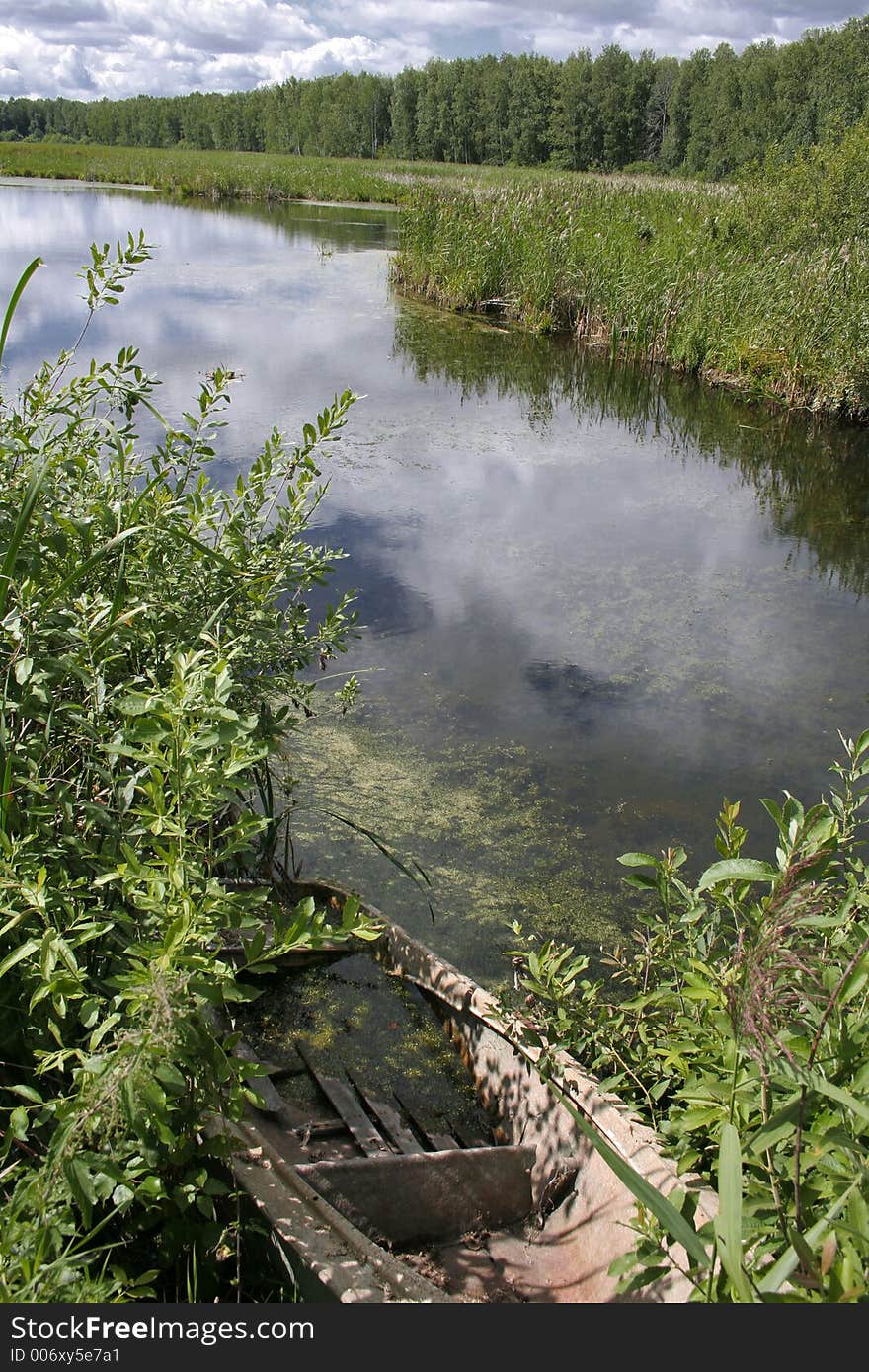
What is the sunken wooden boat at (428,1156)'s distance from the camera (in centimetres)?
162

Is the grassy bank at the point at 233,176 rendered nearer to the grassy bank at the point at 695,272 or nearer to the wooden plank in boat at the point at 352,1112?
the grassy bank at the point at 695,272

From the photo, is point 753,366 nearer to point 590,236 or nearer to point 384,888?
point 590,236

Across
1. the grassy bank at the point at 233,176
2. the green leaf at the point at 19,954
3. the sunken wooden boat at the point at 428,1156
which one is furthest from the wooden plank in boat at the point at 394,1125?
the grassy bank at the point at 233,176

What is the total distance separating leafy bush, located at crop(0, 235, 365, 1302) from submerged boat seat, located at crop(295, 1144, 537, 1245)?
0.95 ft

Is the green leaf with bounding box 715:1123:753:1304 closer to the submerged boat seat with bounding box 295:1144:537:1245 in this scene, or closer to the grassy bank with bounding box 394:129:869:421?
the submerged boat seat with bounding box 295:1144:537:1245

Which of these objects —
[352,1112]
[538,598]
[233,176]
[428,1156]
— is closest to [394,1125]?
[352,1112]

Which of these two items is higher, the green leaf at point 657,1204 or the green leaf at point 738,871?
the green leaf at point 738,871

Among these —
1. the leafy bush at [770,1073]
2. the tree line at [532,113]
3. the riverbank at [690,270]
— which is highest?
the tree line at [532,113]

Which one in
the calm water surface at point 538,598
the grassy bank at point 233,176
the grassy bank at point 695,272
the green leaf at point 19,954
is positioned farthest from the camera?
the grassy bank at point 233,176

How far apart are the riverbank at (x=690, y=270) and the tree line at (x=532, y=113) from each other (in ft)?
121

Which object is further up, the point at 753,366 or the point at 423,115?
the point at 423,115

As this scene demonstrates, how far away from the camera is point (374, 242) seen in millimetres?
19094

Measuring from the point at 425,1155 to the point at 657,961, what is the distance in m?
0.62

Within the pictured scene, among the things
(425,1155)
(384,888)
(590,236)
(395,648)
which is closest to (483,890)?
(384,888)
